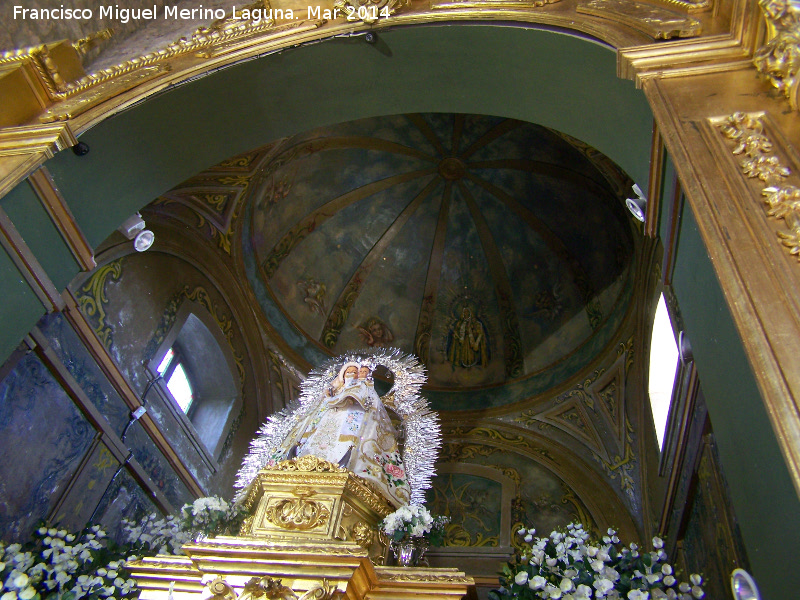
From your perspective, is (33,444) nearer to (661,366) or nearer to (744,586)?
(744,586)

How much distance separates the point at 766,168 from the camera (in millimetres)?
2947

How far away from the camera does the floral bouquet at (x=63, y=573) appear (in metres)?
3.98

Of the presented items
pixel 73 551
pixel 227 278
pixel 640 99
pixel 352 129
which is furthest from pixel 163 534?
pixel 352 129

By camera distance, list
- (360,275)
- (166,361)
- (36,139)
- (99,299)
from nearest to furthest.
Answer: (36,139) → (99,299) → (166,361) → (360,275)

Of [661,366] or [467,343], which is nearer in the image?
[661,366]

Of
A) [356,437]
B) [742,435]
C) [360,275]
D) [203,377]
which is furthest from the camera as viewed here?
[360,275]

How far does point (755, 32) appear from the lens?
364 cm

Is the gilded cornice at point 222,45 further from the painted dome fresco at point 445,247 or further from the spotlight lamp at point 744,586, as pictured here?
the painted dome fresco at point 445,247

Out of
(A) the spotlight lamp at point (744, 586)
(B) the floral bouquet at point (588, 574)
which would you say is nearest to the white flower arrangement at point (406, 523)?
(B) the floral bouquet at point (588, 574)

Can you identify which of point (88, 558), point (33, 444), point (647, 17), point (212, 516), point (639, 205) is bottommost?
point (88, 558)

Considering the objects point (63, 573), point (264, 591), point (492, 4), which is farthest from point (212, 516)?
point (492, 4)

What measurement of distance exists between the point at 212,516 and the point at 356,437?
51.0 inches

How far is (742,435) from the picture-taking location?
278 centimetres

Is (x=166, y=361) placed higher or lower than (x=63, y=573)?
higher
